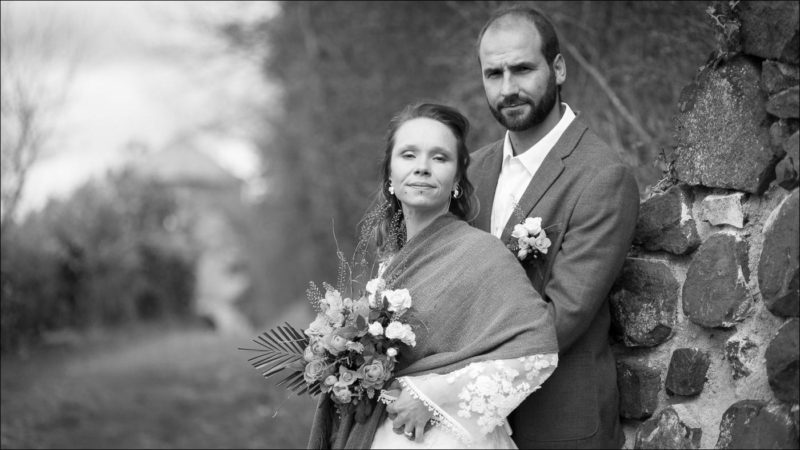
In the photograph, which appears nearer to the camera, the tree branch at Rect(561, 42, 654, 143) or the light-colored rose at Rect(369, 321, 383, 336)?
the light-colored rose at Rect(369, 321, 383, 336)

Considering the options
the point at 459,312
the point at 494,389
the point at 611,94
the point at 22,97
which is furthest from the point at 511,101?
the point at 22,97

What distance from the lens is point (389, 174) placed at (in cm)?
329

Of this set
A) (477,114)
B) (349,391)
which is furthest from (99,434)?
(349,391)

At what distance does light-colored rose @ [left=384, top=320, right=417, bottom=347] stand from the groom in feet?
1.62

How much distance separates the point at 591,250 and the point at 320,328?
3.14 feet

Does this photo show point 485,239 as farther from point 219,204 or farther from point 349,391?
point 219,204

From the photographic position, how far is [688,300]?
2963mm

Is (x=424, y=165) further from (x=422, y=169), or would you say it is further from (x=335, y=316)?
(x=335, y=316)

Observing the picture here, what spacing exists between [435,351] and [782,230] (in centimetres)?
117

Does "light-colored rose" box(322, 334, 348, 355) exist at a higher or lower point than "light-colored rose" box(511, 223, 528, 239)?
lower

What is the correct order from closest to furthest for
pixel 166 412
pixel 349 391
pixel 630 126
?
pixel 349 391, pixel 630 126, pixel 166 412

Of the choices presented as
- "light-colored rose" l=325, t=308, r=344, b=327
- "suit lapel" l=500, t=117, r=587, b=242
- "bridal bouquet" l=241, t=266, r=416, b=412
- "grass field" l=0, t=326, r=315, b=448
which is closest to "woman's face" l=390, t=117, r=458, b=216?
"suit lapel" l=500, t=117, r=587, b=242

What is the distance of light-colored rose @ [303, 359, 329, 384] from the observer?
2805mm

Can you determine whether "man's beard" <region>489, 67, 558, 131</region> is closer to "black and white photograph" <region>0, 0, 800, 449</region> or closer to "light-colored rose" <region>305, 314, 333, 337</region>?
"black and white photograph" <region>0, 0, 800, 449</region>
